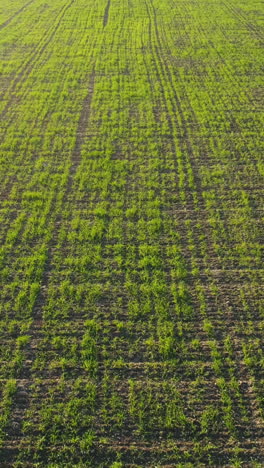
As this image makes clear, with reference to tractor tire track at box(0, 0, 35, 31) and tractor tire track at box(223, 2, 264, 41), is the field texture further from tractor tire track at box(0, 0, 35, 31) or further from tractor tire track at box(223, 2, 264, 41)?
tractor tire track at box(0, 0, 35, 31)

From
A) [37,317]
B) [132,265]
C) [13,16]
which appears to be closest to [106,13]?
[13,16]

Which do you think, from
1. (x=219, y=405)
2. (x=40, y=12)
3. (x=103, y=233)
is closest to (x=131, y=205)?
(x=103, y=233)

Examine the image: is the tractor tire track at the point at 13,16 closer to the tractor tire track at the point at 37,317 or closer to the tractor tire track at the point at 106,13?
the tractor tire track at the point at 106,13

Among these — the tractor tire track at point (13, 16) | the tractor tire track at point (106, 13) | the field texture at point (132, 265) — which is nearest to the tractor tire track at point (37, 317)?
the field texture at point (132, 265)

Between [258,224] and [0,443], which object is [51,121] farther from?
[0,443]

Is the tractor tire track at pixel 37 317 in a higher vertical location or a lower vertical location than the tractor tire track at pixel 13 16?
lower


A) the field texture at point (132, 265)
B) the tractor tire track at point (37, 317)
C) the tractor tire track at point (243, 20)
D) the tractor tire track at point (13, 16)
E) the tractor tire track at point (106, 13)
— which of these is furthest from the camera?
the tractor tire track at point (13, 16)

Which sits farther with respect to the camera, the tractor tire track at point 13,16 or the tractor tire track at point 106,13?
the tractor tire track at point 13,16

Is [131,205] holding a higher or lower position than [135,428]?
higher

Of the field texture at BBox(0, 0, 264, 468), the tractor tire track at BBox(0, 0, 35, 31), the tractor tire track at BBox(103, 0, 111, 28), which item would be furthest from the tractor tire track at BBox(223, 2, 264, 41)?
the tractor tire track at BBox(0, 0, 35, 31)
